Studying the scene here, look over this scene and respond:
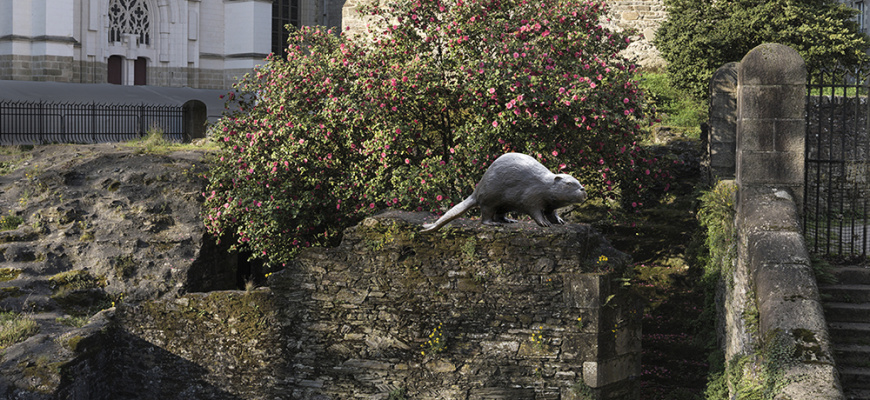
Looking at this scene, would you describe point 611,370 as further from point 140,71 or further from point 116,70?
point 140,71

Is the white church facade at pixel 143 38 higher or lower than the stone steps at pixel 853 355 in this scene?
higher

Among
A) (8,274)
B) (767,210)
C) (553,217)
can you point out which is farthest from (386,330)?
(8,274)

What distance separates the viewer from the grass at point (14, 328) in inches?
419

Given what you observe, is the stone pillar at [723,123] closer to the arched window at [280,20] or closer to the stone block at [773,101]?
the stone block at [773,101]

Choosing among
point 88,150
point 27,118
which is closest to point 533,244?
point 88,150

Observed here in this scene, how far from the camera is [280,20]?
110 ft

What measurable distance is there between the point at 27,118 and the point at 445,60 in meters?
12.6

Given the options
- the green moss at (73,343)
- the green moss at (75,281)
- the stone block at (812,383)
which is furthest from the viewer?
the green moss at (75,281)

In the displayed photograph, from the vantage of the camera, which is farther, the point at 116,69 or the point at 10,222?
the point at 116,69

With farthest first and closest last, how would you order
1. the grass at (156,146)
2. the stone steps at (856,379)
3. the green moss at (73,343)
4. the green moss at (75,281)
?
the grass at (156,146) < the green moss at (75,281) < the green moss at (73,343) < the stone steps at (856,379)

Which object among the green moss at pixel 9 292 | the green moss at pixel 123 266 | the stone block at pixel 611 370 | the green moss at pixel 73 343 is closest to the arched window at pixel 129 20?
the green moss at pixel 123 266

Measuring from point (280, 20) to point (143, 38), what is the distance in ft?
18.4

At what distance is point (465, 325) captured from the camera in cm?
977

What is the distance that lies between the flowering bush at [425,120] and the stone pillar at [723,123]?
2.80 ft
